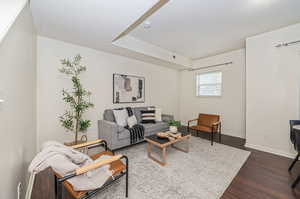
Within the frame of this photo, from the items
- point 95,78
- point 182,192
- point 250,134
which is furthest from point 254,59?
point 95,78

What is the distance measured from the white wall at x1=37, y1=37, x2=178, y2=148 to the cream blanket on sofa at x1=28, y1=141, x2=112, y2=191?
1.70 meters

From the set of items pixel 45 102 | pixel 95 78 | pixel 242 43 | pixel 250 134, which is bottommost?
pixel 250 134

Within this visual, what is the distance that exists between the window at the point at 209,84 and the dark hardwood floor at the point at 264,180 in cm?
227

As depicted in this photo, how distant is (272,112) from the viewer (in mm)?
2643

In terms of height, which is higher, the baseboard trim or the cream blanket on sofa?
the cream blanket on sofa

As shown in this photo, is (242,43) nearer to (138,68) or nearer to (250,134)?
(250,134)

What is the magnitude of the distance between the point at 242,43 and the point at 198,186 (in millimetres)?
3679

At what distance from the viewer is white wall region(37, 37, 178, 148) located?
2418 mm

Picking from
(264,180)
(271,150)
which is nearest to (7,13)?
(264,180)

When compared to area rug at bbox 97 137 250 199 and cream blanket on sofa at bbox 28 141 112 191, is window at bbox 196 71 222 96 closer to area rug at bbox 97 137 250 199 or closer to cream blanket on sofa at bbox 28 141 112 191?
area rug at bbox 97 137 250 199

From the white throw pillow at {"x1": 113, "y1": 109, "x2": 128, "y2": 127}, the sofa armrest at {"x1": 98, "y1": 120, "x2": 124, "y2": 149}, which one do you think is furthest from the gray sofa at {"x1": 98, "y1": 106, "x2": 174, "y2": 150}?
the white throw pillow at {"x1": 113, "y1": 109, "x2": 128, "y2": 127}

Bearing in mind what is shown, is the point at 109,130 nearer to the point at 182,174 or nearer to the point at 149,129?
the point at 149,129

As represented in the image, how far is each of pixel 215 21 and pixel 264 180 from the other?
9.30 ft

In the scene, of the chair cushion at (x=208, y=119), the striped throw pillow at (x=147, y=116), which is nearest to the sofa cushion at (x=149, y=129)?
the striped throw pillow at (x=147, y=116)
